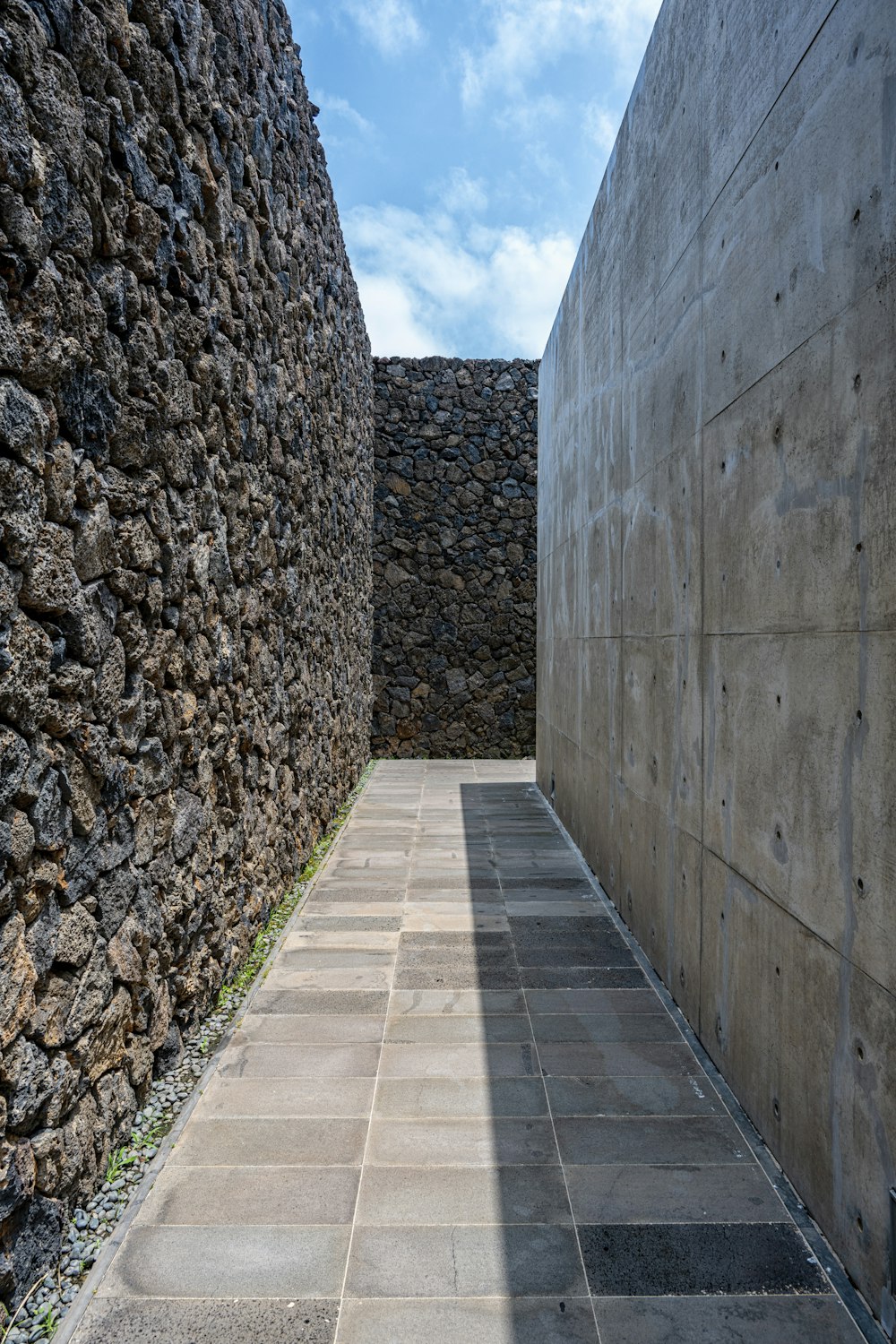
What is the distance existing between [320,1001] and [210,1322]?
4.82 ft

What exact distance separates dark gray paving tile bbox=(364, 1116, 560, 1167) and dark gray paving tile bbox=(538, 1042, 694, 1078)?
31 centimetres

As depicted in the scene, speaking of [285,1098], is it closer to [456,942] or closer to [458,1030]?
[458,1030]

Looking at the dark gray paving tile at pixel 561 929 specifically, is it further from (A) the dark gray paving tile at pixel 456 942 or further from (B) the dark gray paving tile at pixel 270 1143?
(B) the dark gray paving tile at pixel 270 1143

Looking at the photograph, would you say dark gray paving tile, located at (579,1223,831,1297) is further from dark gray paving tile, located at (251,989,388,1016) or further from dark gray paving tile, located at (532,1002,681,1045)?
dark gray paving tile, located at (251,989,388,1016)

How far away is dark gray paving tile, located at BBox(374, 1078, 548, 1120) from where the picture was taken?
7.73 feet

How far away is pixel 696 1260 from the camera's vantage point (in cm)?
178

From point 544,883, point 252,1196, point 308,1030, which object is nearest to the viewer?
point 252,1196

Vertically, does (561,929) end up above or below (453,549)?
below

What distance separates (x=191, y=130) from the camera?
2682 mm

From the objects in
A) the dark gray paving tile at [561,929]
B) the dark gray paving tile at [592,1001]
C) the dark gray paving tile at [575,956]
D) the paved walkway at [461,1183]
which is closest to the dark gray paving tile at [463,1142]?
the paved walkway at [461,1183]

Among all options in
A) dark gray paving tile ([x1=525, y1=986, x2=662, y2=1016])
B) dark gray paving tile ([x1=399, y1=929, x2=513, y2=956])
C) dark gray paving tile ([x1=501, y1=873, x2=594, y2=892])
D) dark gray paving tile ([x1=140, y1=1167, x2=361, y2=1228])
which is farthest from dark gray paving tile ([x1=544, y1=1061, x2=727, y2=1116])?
dark gray paving tile ([x1=501, y1=873, x2=594, y2=892])

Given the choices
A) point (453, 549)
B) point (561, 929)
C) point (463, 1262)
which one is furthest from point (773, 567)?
point (453, 549)

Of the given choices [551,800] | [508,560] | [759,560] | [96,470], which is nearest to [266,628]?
[96,470]

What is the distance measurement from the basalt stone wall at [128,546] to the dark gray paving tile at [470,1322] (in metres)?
0.64
